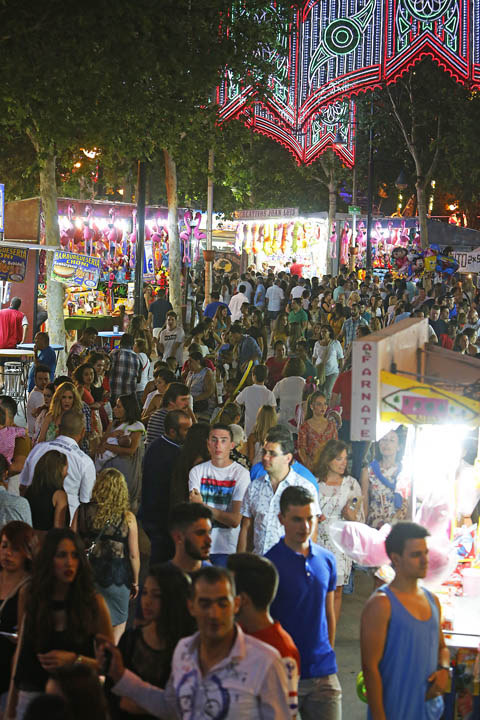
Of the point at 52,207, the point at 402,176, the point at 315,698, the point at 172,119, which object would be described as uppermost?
the point at 402,176

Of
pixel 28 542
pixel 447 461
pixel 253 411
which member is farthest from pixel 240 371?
pixel 28 542

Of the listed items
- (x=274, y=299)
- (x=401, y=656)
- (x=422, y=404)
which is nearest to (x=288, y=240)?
(x=274, y=299)

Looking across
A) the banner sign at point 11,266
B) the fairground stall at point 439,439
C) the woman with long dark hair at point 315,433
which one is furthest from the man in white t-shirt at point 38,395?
the banner sign at point 11,266

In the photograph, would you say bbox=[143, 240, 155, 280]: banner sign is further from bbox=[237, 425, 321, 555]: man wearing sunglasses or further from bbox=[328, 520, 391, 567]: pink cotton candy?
bbox=[328, 520, 391, 567]: pink cotton candy

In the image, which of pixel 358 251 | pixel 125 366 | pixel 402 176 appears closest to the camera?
pixel 125 366

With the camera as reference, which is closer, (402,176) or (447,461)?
(447,461)

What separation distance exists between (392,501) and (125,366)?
5.35 meters

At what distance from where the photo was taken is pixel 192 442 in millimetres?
7617

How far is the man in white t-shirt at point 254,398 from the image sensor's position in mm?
10961

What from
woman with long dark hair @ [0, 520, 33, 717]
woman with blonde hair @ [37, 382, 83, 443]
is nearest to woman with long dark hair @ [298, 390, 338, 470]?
woman with blonde hair @ [37, 382, 83, 443]

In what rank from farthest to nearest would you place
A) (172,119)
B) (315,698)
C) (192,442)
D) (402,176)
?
(402,176) → (172,119) → (192,442) → (315,698)

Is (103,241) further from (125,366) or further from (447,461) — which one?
(447,461)

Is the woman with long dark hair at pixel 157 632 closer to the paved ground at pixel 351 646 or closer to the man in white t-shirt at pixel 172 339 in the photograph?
the paved ground at pixel 351 646

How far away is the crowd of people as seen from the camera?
4.09 metres
